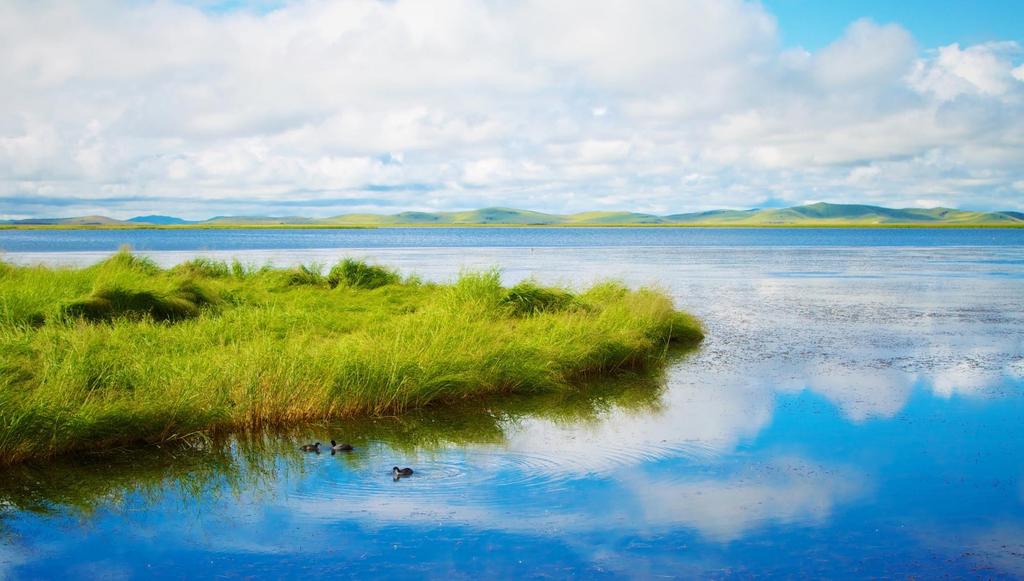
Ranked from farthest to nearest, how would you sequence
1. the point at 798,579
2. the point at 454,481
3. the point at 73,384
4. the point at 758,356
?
the point at 758,356, the point at 73,384, the point at 454,481, the point at 798,579

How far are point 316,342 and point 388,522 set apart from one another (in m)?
7.56

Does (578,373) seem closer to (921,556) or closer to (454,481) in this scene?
(454,481)

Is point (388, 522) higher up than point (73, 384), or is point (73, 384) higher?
point (73, 384)

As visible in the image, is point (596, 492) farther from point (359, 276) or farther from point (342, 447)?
point (359, 276)

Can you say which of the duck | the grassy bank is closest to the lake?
the duck

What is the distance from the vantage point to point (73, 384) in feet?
35.8

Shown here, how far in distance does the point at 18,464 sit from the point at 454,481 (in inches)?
212

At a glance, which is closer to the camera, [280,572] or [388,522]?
[280,572]


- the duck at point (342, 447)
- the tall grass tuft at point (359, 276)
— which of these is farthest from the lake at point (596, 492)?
the tall grass tuft at point (359, 276)

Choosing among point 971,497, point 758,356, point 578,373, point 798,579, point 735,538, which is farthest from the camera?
point 758,356

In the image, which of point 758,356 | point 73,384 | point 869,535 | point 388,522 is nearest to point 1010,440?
point 869,535

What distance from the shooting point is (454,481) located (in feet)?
33.2

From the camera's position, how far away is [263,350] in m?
13.2

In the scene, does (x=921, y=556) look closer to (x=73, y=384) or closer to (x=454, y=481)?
(x=454, y=481)
